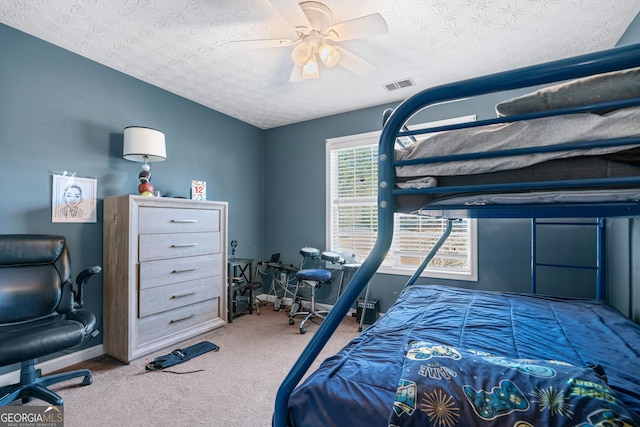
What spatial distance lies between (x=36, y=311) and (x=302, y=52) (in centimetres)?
247

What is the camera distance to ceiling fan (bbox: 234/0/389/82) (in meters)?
1.63

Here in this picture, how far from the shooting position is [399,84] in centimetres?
285

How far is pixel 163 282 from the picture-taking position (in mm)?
2512

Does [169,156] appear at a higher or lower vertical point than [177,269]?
higher

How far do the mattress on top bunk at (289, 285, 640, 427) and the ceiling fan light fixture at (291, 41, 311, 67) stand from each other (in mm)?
1734

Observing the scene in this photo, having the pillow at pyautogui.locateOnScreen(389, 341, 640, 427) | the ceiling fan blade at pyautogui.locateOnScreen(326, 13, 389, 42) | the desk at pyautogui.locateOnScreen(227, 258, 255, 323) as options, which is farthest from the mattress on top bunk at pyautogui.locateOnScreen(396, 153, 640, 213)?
the desk at pyautogui.locateOnScreen(227, 258, 255, 323)

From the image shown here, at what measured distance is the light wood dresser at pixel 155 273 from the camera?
2301 mm

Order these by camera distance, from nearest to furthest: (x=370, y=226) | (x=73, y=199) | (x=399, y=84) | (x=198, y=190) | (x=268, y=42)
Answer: (x=268, y=42) → (x=73, y=199) → (x=399, y=84) → (x=198, y=190) → (x=370, y=226)

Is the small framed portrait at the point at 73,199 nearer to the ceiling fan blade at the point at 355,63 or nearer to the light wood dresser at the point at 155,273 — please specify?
the light wood dresser at the point at 155,273

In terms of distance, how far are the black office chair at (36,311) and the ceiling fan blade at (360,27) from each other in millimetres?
2293

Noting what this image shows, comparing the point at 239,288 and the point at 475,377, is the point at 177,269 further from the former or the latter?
the point at 475,377

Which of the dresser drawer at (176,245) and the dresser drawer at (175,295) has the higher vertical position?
the dresser drawer at (176,245)
